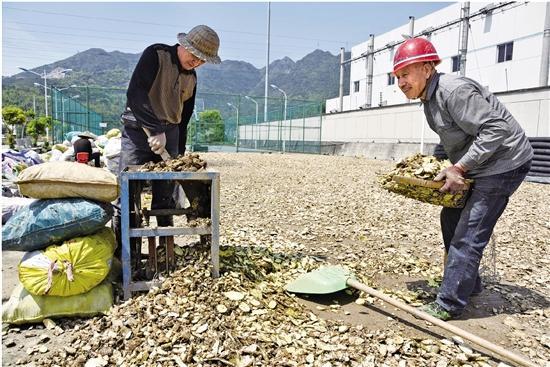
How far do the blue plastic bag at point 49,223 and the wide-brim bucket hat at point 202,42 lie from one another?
1.25m

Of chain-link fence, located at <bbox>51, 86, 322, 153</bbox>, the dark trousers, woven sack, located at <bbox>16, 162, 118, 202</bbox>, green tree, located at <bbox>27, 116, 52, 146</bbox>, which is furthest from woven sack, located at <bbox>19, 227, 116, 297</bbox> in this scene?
green tree, located at <bbox>27, 116, 52, 146</bbox>

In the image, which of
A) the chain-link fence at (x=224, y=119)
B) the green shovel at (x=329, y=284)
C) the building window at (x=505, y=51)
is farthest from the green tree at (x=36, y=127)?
the green shovel at (x=329, y=284)

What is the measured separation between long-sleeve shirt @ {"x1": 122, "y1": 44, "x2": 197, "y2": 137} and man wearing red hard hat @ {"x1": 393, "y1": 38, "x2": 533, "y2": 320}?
Answer: 1594mm

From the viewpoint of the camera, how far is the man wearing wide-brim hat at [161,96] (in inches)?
119

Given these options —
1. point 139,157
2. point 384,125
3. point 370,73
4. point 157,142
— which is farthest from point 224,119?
point 157,142

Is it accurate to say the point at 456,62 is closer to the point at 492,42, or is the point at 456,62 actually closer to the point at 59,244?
the point at 492,42

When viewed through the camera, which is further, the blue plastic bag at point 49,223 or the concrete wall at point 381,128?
the concrete wall at point 381,128

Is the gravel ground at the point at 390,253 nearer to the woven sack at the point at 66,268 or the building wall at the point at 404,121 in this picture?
the woven sack at the point at 66,268

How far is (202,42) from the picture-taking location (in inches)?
118

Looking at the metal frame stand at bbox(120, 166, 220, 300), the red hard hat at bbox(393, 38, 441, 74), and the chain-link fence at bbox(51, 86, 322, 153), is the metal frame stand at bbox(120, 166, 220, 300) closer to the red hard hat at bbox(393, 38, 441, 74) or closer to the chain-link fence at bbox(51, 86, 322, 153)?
the red hard hat at bbox(393, 38, 441, 74)

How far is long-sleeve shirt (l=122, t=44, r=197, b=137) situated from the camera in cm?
304

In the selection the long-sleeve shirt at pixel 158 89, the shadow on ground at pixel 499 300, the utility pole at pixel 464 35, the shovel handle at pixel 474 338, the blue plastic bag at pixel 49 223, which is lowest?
the shadow on ground at pixel 499 300

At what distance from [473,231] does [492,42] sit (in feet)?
84.9

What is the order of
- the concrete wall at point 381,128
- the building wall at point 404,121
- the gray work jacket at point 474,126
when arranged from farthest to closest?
1. the concrete wall at point 381,128
2. the building wall at point 404,121
3. the gray work jacket at point 474,126
